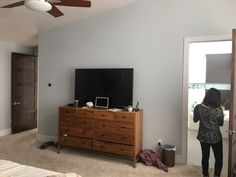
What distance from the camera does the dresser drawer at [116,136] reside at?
3.68m

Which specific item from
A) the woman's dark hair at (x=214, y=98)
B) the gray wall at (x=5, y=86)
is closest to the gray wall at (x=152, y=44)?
the woman's dark hair at (x=214, y=98)

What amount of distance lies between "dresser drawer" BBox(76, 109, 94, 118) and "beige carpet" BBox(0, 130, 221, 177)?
0.76m

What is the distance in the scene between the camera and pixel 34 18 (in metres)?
4.23

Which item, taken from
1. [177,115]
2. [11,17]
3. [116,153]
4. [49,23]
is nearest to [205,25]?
[177,115]

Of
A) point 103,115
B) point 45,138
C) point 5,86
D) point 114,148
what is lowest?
point 45,138

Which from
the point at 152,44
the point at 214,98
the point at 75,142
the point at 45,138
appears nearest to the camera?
the point at 214,98

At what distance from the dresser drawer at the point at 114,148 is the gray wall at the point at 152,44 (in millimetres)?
510

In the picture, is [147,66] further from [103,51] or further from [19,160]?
[19,160]

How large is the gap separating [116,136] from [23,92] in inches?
133

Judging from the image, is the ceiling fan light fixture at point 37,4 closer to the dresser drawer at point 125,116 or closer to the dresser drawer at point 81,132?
the dresser drawer at point 125,116

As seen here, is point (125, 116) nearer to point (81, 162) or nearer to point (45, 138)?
point (81, 162)

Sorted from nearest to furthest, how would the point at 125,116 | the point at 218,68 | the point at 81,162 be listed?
the point at 125,116 < the point at 81,162 < the point at 218,68

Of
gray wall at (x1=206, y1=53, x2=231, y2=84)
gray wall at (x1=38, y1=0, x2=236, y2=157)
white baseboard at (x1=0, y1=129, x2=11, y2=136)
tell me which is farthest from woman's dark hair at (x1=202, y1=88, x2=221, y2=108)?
white baseboard at (x1=0, y1=129, x2=11, y2=136)

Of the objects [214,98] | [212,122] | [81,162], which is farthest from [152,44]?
[81,162]
